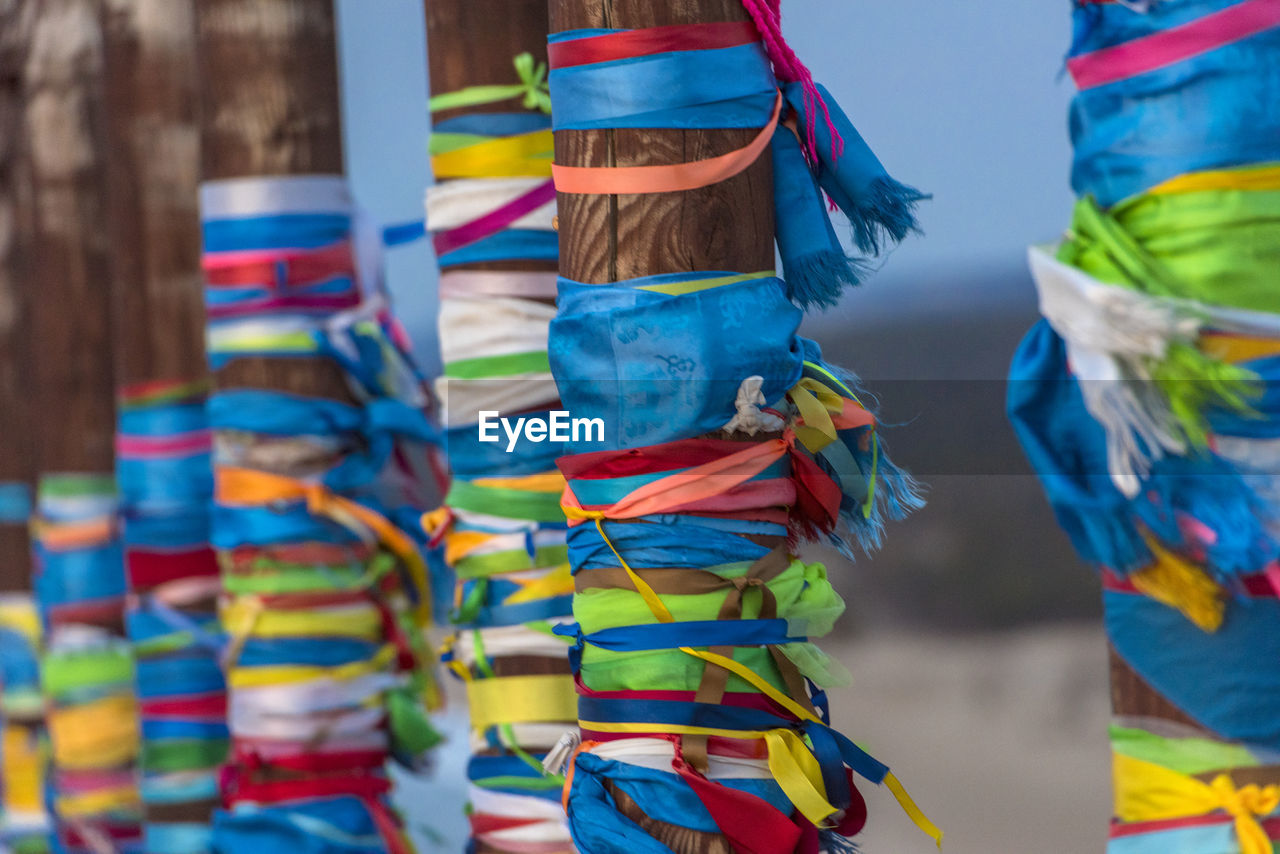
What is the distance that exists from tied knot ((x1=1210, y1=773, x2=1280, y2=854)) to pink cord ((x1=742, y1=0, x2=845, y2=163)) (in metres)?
0.67

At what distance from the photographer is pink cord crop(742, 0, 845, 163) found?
1.19 meters

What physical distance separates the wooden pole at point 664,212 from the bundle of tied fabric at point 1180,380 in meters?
0.27

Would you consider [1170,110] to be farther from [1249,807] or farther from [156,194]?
[156,194]

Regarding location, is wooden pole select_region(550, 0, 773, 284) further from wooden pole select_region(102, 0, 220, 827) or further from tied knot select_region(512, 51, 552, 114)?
wooden pole select_region(102, 0, 220, 827)

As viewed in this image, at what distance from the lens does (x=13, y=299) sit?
3906 mm

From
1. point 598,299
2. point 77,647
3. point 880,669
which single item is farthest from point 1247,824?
point 77,647

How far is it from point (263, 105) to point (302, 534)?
704 mm


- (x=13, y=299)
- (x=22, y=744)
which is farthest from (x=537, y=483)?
(x=13, y=299)

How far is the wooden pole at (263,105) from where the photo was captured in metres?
2.13

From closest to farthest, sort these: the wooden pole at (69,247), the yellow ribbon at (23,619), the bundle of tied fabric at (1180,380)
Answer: the bundle of tied fabric at (1180,380)
the wooden pole at (69,247)
the yellow ribbon at (23,619)

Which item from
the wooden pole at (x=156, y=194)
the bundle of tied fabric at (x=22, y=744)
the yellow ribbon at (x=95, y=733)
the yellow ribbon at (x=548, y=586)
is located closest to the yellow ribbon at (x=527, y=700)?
the yellow ribbon at (x=548, y=586)

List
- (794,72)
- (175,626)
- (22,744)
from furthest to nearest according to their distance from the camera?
1. (22,744)
2. (175,626)
3. (794,72)

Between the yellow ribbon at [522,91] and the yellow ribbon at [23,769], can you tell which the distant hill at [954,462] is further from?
the yellow ribbon at [23,769]

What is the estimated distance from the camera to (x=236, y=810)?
212 centimetres
